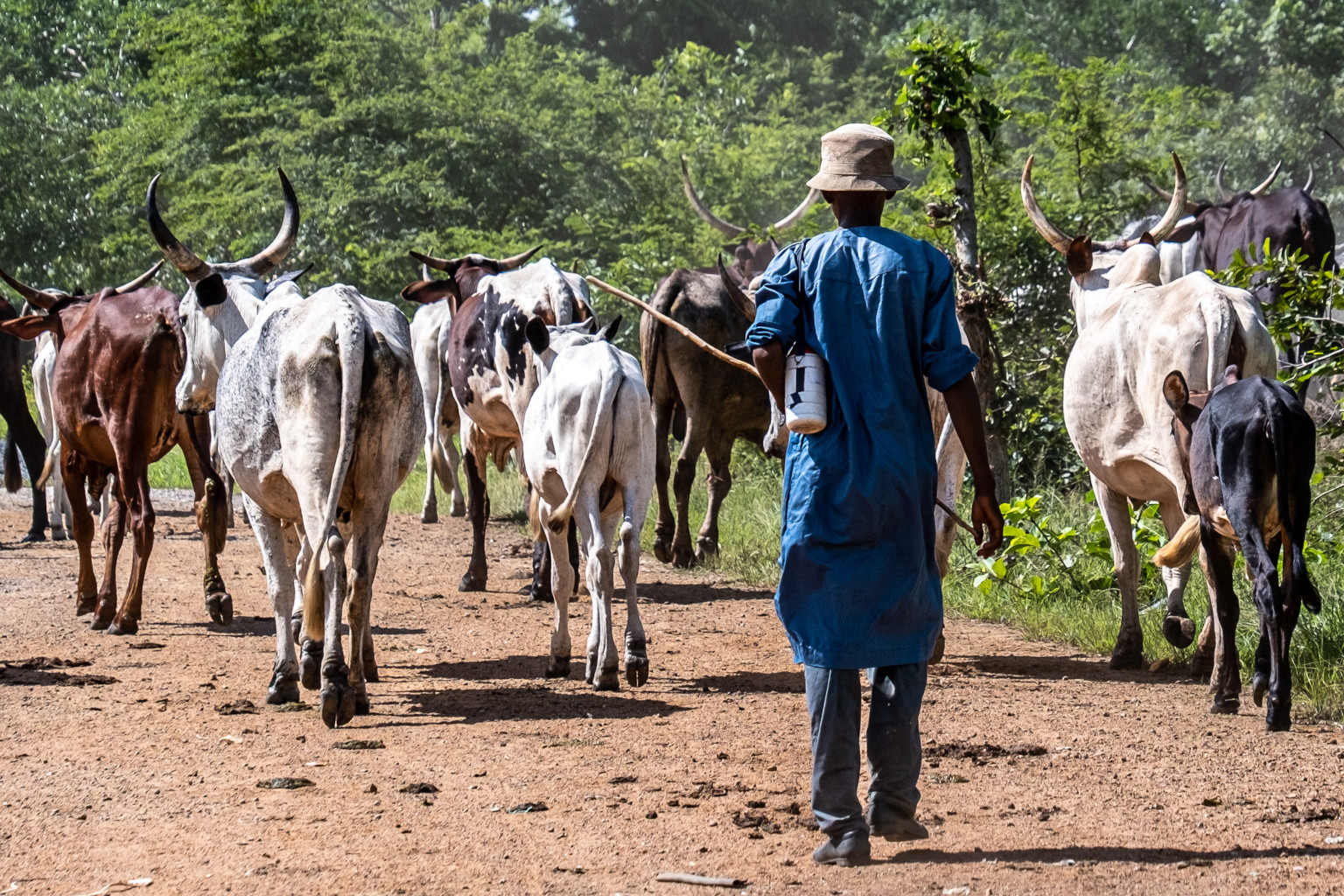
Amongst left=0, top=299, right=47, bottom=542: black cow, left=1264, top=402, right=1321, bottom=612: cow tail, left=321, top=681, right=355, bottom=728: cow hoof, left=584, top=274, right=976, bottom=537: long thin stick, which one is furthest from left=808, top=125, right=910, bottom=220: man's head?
A: left=0, top=299, right=47, bottom=542: black cow

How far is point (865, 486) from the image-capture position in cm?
410

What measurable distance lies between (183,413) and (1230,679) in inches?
212

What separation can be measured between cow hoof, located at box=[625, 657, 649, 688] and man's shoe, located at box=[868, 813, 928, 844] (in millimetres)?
2673

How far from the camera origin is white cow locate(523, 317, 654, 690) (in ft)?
22.1

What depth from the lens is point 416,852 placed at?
4.29m

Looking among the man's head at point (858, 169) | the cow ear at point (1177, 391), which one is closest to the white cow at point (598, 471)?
the cow ear at point (1177, 391)

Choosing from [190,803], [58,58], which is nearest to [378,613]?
[190,803]

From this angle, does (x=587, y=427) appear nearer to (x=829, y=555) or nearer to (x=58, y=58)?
(x=829, y=555)

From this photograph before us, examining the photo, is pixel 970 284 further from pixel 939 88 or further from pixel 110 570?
pixel 110 570

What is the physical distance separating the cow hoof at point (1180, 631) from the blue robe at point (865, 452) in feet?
10.1

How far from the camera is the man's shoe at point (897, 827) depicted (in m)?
4.23

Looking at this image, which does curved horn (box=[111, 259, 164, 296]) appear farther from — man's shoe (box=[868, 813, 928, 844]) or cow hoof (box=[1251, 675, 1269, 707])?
cow hoof (box=[1251, 675, 1269, 707])

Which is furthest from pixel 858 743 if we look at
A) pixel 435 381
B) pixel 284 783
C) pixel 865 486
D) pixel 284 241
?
pixel 435 381

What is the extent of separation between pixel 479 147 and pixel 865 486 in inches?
707
